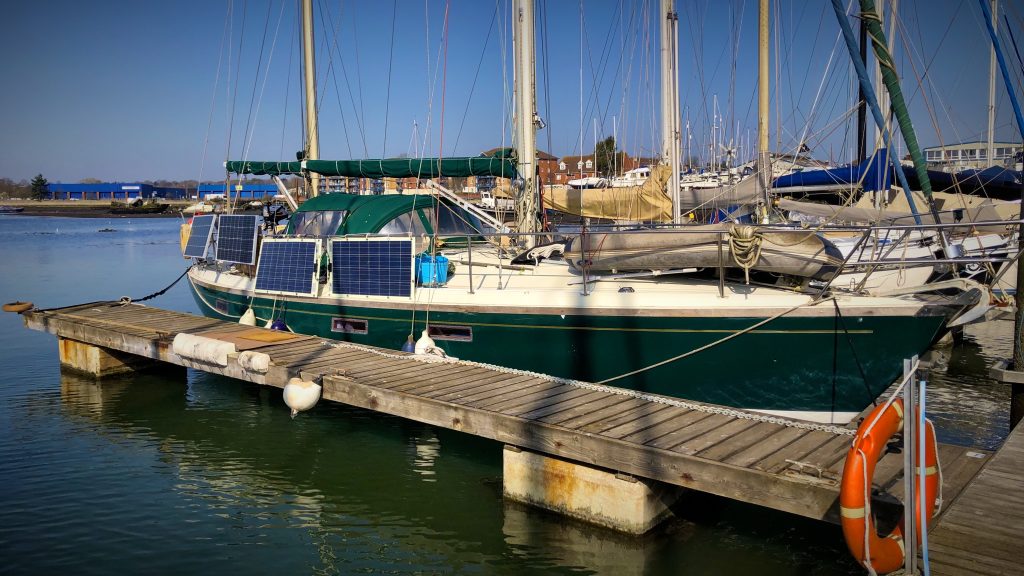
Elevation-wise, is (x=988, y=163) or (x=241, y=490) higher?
(x=988, y=163)

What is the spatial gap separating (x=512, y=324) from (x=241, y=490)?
12.9 feet

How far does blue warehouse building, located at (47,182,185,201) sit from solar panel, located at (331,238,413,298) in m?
144

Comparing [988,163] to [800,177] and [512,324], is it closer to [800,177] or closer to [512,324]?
[800,177]

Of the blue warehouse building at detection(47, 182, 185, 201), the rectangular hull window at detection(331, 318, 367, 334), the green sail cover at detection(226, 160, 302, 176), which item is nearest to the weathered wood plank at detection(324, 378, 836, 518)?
the rectangular hull window at detection(331, 318, 367, 334)

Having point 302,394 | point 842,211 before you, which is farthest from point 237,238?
point 842,211

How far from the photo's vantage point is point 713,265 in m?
9.48

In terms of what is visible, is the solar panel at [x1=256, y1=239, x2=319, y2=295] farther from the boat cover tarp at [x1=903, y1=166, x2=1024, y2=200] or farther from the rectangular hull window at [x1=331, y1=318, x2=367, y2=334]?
the boat cover tarp at [x1=903, y1=166, x2=1024, y2=200]

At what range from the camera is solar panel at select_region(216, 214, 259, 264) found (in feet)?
46.2

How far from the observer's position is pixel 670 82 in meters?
15.5

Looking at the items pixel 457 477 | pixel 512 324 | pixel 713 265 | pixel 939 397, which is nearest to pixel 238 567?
pixel 457 477

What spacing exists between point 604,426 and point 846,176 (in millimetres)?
15678

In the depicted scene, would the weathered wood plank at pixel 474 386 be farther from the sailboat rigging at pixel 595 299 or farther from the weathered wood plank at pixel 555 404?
the sailboat rigging at pixel 595 299

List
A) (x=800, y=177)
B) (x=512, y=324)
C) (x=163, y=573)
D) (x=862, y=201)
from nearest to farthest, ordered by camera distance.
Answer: (x=163, y=573) → (x=512, y=324) → (x=862, y=201) → (x=800, y=177)

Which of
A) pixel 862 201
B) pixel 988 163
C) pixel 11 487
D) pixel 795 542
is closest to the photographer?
pixel 795 542
